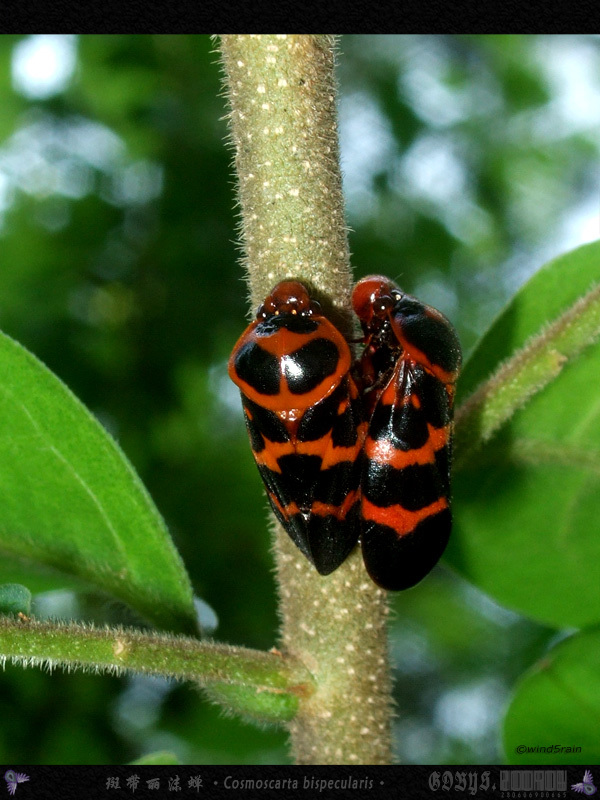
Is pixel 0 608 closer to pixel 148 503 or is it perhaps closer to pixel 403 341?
pixel 148 503

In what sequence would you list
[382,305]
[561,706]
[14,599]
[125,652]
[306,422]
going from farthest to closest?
1. [561,706]
2. [382,305]
3. [306,422]
4. [14,599]
5. [125,652]

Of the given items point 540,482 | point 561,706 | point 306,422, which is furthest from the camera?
point 540,482

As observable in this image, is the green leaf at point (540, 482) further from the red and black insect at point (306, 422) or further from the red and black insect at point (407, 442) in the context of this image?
the red and black insect at point (306, 422)

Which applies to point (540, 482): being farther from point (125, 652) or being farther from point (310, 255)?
point (125, 652)

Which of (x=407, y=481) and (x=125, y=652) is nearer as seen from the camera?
(x=125, y=652)

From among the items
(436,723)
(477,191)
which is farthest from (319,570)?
(477,191)
